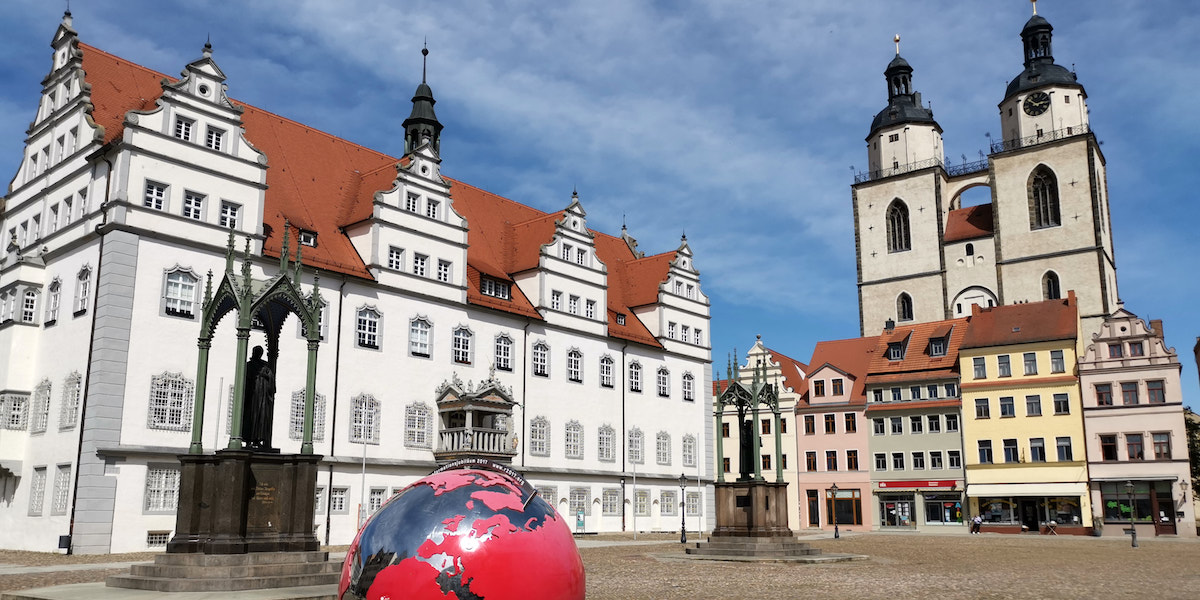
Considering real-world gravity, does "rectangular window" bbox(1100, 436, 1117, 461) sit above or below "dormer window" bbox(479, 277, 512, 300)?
below

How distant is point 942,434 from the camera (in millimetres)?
57625

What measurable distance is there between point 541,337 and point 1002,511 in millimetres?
29347

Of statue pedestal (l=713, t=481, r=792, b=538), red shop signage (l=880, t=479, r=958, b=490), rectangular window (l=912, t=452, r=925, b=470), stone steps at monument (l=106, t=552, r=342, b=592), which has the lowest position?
stone steps at monument (l=106, t=552, r=342, b=592)

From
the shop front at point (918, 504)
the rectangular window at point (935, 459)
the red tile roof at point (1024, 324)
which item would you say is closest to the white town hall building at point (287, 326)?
the shop front at point (918, 504)

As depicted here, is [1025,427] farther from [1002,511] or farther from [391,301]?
[391,301]

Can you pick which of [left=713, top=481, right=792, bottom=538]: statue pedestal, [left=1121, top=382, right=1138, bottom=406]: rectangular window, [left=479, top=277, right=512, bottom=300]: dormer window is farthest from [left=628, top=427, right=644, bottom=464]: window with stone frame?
[left=1121, top=382, right=1138, bottom=406]: rectangular window

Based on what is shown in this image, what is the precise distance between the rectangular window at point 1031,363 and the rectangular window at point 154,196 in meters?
46.1

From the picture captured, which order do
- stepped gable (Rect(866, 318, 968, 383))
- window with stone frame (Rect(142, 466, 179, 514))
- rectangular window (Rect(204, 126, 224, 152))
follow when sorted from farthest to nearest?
stepped gable (Rect(866, 318, 968, 383)) < rectangular window (Rect(204, 126, 224, 152)) < window with stone frame (Rect(142, 466, 179, 514))

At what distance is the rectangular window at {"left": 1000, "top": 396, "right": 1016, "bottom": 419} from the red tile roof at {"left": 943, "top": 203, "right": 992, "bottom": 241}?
22036 mm

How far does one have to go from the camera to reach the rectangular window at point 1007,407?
182 feet

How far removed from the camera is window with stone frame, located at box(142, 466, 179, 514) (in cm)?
2933

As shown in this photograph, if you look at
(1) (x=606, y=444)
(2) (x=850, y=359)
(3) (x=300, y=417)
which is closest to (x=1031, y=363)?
(2) (x=850, y=359)

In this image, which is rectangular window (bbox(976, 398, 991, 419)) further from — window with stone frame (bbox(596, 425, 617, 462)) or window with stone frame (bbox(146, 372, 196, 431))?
window with stone frame (bbox(146, 372, 196, 431))

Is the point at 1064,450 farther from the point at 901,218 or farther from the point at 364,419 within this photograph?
the point at 364,419
